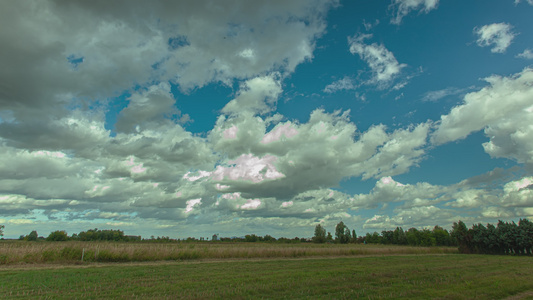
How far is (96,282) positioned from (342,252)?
145 ft

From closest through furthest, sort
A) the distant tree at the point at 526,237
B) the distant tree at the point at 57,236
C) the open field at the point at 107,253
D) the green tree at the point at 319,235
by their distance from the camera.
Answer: the open field at the point at 107,253 → the distant tree at the point at 526,237 → the distant tree at the point at 57,236 → the green tree at the point at 319,235

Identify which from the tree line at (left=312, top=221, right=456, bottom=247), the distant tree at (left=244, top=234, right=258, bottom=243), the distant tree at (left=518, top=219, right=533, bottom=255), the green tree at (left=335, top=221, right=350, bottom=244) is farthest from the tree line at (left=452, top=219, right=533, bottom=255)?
the distant tree at (left=244, top=234, right=258, bottom=243)

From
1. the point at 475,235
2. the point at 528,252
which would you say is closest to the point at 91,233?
the point at 475,235

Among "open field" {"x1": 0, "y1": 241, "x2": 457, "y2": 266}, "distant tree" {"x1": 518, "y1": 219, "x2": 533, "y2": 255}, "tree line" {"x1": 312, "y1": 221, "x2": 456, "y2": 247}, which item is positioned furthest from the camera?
"tree line" {"x1": 312, "y1": 221, "x2": 456, "y2": 247}

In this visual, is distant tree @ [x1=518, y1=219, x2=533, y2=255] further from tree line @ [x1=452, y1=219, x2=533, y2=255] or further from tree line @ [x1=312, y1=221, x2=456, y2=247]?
tree line @ [x1=312, y1=221, x2=456, y2=247]

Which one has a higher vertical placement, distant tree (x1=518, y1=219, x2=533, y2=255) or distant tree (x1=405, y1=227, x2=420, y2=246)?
distant tree (x1=518, y1=219, x2=533, y2=255)

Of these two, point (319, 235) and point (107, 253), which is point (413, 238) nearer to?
point (319, 235)

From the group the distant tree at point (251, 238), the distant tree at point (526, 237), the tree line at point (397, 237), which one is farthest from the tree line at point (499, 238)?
the distant tree at point (251, 238)

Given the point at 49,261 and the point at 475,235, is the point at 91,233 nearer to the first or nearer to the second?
the point at 49,261

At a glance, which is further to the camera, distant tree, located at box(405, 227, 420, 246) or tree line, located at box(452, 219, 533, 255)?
distant tree, located at box(405, 227, 420, 246)

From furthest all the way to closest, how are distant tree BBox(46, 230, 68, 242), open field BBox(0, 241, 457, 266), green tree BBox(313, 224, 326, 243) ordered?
green tree BBox(313, 224, 326, 243), distant tree BBox(46, 230, 68, 242), open field BBox(0, 241, 457, 266)

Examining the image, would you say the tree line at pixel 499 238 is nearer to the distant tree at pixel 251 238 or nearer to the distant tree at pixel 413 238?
the distant tree at pixel 413 238

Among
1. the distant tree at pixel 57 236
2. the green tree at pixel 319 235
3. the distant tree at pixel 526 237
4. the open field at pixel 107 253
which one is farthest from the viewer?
the green tree at pixel 319 235

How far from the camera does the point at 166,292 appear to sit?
43.6 feet
